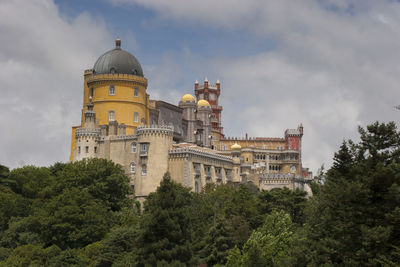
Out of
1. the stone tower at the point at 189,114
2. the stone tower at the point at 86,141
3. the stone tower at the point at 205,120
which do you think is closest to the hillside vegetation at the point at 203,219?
the stone tower at the point at 86,141

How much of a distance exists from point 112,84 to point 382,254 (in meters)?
63.2

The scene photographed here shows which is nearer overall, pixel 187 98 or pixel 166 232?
pixel 166 232

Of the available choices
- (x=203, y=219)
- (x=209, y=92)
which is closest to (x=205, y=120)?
(x=209, y=92)

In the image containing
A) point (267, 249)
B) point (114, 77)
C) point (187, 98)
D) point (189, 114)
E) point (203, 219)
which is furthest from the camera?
point (187, 98)

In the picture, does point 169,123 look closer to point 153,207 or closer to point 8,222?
point 8,222

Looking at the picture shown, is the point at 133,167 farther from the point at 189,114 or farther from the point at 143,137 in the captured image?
the point at 189,114

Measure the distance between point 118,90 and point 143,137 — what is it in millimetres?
10615

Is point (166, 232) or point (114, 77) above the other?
point (114, 77)

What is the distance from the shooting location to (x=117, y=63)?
9844 centimetres

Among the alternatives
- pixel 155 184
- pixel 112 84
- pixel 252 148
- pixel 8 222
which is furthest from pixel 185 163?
pixel 252 148

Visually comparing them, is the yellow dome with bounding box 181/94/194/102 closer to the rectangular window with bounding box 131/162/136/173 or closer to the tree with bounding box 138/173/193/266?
the rectangular window with bounding box 131/162/136/173

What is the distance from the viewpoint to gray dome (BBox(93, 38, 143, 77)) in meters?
98.2

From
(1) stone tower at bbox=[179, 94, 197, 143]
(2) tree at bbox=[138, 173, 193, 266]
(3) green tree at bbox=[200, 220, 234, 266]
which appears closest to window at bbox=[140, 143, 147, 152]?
(1) stone tower at bbox=[179, 94, 197, 143]

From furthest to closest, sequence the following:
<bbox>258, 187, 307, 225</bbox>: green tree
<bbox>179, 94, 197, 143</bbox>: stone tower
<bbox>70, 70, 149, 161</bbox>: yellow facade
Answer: <bbox>179, 94, 197, 143</bbox>: stone tower, <bbox>70, 70, 149, 161</bbox>: yellow facade, <bbox>258, 187, 307, 225</bbox>: green tree
